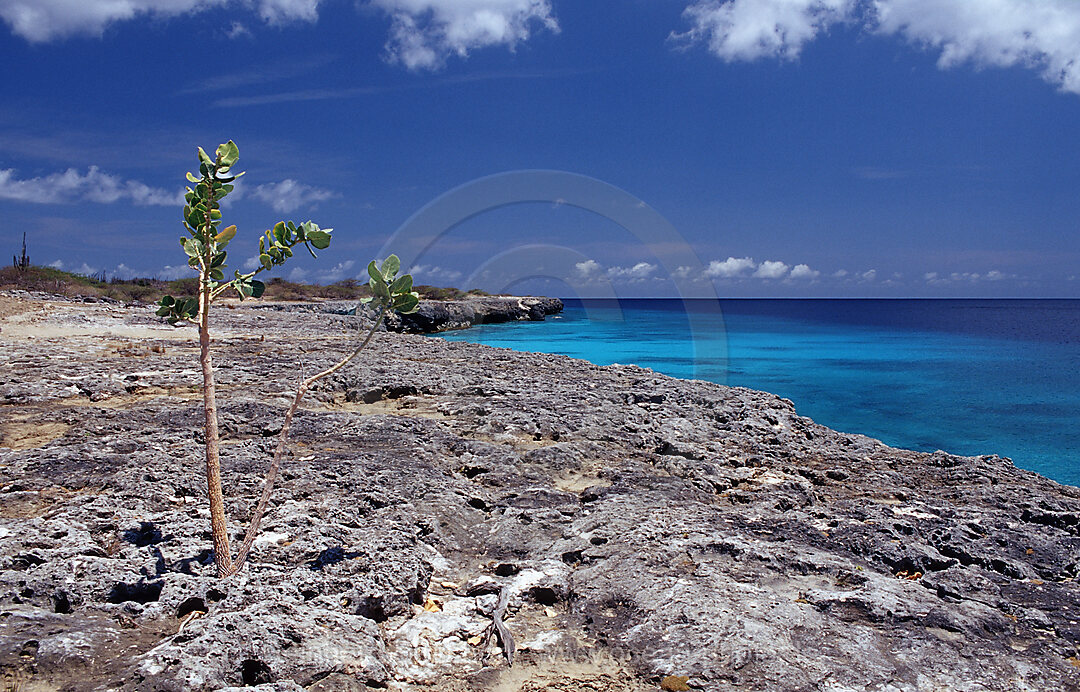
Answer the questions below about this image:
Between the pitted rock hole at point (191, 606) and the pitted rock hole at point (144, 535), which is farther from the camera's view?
the pitted rock hole at point (144, 535)

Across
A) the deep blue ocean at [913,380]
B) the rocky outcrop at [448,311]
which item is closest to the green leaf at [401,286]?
the deep blue ocean at [913,380]

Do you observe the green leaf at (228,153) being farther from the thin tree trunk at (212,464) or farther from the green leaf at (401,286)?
the green leaf at (401,286)

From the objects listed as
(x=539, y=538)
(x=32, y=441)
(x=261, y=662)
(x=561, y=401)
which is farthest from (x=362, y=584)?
(x=561, y=401)

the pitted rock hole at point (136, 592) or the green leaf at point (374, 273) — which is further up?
the green leaf at point (374, 273)

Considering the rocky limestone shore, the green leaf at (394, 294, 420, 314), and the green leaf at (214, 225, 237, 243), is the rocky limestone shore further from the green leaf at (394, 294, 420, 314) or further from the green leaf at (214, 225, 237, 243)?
the green leaf at (214, 225, 237, 243)

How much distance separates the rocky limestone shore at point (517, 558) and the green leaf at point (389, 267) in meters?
1.62

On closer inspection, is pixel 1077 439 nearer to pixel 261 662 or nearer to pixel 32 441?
pixel 261 662

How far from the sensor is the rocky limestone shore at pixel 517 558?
106 inches

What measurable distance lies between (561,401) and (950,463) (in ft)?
14.8

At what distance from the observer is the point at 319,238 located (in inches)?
138

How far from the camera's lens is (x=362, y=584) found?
3.26 meters

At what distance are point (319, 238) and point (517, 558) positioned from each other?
7.62 ft

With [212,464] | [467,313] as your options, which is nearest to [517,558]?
[212,464]

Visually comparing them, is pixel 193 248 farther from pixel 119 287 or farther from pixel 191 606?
pixel 119 287
